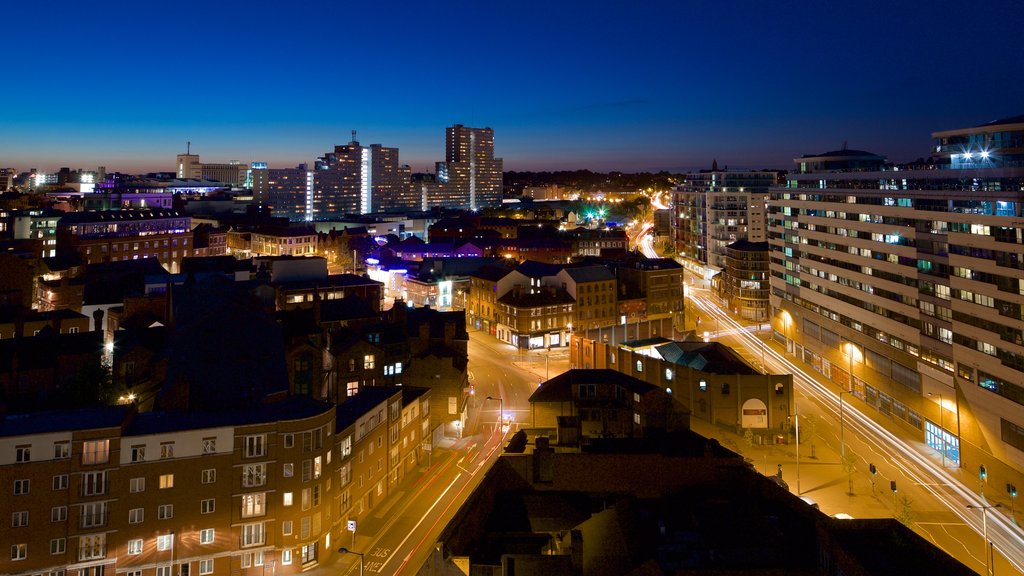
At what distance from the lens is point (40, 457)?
928 inches

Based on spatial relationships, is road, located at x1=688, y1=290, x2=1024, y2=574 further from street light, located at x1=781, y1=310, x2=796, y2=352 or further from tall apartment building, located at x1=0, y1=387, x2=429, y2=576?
tall apartment building, located at x1=0, y1=387, x2=429, y2=576

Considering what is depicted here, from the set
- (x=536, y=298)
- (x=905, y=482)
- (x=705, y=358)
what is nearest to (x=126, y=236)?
(x=536, y=298)

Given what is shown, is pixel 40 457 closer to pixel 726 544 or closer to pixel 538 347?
pixel 726 544

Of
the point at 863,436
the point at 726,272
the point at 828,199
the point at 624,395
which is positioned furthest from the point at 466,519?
the point at 726,272

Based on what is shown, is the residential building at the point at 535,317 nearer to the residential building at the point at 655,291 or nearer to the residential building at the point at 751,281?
the residential building at the point at 655,291

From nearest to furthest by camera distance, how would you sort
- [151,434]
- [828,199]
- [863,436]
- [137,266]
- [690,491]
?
[151,434]
[690,491]
[863,436]
[828,199]
[137,266]

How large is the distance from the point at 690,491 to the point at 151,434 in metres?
23.3

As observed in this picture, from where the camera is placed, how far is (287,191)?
186 meters

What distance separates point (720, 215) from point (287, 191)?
126m

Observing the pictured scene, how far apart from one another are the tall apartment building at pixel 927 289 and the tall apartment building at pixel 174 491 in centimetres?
3826

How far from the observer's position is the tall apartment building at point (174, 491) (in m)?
23.6

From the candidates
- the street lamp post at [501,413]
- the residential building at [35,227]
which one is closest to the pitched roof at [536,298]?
the street lamp post at [501,413]

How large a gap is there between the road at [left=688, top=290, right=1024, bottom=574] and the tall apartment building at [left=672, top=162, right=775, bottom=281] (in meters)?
62.0

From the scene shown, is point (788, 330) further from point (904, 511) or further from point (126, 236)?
point (126, 236)
